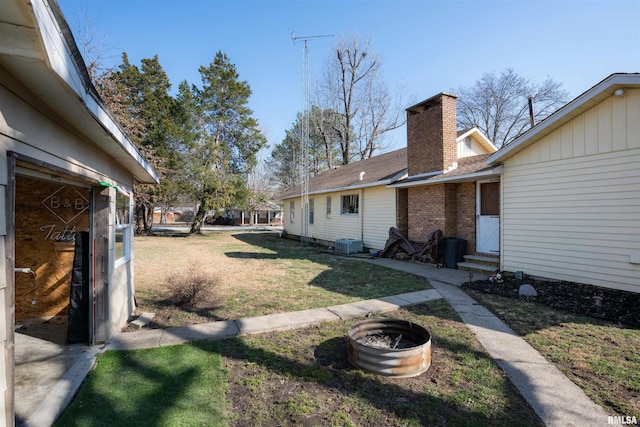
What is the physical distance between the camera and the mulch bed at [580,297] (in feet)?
17.9

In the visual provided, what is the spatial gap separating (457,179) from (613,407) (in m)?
7.47

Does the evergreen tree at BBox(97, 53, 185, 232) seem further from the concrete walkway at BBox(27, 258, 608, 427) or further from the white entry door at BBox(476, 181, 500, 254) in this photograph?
the white entry door at BBox(476, 181, 500, 254)

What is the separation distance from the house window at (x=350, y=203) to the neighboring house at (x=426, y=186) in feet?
0.16

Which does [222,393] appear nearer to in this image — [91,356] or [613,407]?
[91,356]

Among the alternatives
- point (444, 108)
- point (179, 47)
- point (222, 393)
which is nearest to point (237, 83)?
point (179, 47)

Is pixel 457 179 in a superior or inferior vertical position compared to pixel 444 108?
inferior

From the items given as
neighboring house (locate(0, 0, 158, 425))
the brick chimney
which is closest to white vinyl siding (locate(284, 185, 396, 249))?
the brick chimney

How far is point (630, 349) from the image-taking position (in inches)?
161

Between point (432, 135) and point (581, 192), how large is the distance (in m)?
5.09

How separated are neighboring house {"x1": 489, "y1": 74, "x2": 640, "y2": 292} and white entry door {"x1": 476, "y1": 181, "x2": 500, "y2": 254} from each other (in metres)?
0.87

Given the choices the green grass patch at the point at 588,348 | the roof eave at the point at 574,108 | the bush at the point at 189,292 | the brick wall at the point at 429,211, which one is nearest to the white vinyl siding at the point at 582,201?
the roof eave at the point at 574,108

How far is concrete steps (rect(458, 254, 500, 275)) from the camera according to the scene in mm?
8922

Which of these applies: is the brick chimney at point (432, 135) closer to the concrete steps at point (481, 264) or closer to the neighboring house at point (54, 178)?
the concrete steps at point (481, 264)

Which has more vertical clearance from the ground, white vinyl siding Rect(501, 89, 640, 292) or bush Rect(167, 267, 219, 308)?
white vinyl siding Rect(501, 89, 640, 292)
